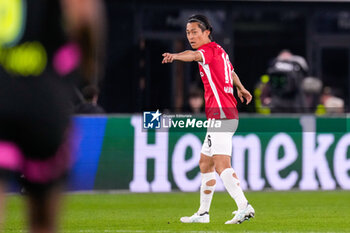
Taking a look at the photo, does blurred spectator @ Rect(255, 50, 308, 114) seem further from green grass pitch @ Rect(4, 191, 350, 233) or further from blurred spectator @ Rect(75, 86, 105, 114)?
green grass pitch @ Rect(4, 191, 350, 233)

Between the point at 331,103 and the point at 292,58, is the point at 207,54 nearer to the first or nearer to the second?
the point at 331,103

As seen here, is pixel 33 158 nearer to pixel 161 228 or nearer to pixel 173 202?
pixel 161 228

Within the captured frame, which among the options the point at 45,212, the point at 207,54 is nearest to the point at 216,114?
the point at 207,54

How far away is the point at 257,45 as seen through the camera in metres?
20.0

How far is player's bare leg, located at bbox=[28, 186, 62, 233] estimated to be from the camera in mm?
3680

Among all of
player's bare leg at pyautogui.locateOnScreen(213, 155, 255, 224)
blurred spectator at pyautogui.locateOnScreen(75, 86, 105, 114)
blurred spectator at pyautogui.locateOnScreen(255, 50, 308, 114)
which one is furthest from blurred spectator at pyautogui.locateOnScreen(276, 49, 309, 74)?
player's bare leg at pyautogui.locateOnScreen(213, 155, 255, 224)

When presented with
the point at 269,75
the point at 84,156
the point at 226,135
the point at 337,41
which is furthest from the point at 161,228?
the point at 337,41

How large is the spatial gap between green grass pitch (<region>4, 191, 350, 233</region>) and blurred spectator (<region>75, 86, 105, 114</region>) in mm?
1545

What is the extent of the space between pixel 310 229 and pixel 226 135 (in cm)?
120

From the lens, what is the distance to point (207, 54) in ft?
29.9

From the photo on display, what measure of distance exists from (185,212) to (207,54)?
2797mm

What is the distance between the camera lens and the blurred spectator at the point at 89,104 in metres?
15.1

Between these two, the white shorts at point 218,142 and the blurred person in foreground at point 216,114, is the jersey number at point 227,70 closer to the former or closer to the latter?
the blurred person in foreground at point 216,114

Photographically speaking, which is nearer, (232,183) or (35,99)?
(35,99)
